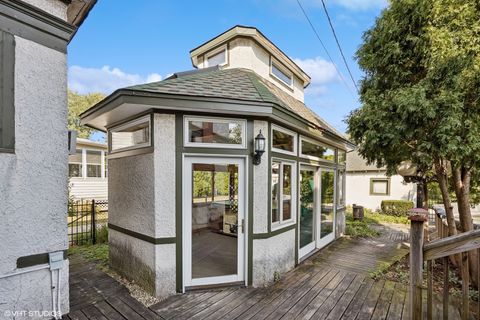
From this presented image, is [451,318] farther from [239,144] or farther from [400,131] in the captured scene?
[239,144]

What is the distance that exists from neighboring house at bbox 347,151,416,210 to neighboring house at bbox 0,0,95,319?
14.3 m

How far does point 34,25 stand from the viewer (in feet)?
9.30

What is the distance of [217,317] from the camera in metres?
3.44

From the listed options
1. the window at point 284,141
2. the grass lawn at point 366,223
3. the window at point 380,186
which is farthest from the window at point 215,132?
the window at point 380,186

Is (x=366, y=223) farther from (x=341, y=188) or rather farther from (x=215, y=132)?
(x=215, y=132)

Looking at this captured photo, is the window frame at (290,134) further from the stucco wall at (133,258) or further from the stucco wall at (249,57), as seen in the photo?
the stucco wall at (133,258)

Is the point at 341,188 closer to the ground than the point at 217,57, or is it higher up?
closer to the ground

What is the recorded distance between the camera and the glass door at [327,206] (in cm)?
693

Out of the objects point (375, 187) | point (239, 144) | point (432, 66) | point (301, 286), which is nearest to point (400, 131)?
point (432, 66)

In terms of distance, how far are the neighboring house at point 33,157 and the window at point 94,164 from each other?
1256 centimetres

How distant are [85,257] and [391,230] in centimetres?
1053

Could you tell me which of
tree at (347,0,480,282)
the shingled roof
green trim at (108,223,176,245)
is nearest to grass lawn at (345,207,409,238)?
tree at (347,0,480,282)

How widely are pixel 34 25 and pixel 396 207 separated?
15.5 meters

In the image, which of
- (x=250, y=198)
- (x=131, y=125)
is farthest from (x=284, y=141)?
(x=131, y=125)
